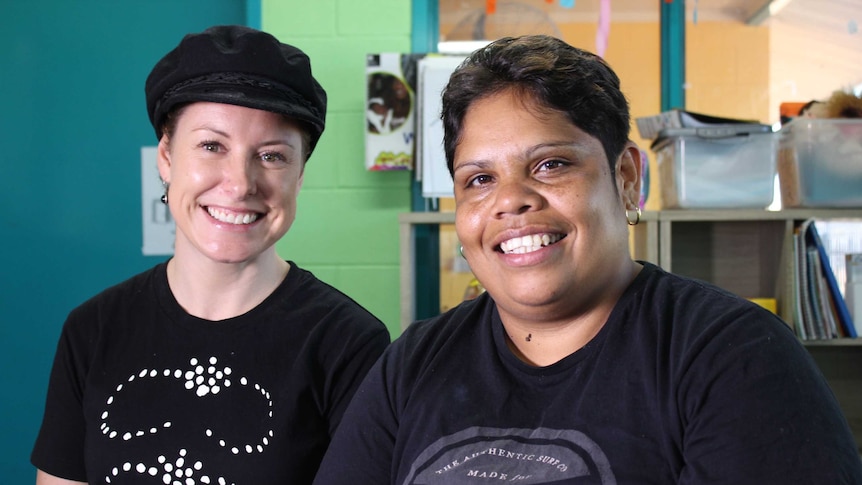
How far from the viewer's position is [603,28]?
2693mm

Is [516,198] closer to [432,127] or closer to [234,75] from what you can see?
[234,75]

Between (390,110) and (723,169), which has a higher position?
(390,110)

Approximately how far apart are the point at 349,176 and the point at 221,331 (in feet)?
4.20

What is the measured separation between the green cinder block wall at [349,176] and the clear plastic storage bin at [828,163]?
1.19 m

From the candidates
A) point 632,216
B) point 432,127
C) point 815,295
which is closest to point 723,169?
point 815,295

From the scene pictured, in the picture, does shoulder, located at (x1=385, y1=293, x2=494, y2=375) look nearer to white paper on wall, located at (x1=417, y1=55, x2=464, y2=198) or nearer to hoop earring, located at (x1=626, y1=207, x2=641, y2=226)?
hoop earring, located at (x1=626, y1=207, x2=641, y2=226)

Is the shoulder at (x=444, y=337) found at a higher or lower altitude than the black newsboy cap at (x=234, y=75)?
lower

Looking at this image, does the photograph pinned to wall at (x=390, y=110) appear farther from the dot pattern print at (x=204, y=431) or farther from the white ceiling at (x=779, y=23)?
the dot pattern print at (x=204, y=431)

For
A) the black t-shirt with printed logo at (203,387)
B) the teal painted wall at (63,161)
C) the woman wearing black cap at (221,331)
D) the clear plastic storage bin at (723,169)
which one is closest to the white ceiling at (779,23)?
the clear plastic storage bin at (723,169)

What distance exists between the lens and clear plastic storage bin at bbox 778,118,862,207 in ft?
7.72

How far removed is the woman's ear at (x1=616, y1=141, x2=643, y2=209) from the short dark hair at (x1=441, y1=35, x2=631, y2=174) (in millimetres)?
20

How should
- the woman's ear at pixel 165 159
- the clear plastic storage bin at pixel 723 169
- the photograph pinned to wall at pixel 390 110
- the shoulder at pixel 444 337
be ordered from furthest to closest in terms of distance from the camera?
the photograph pinned to wall at pixel 390 110 < the clear plastic storage bin at pixel 723 169 < the woman's ear at pixel 165 159 < the shoulder at pixel 444 337

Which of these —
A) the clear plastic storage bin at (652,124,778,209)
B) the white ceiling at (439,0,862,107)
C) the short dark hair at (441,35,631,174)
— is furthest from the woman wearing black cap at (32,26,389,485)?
the white ceiling at (439,0,862,107)

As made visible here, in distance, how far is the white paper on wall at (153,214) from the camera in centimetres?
270
